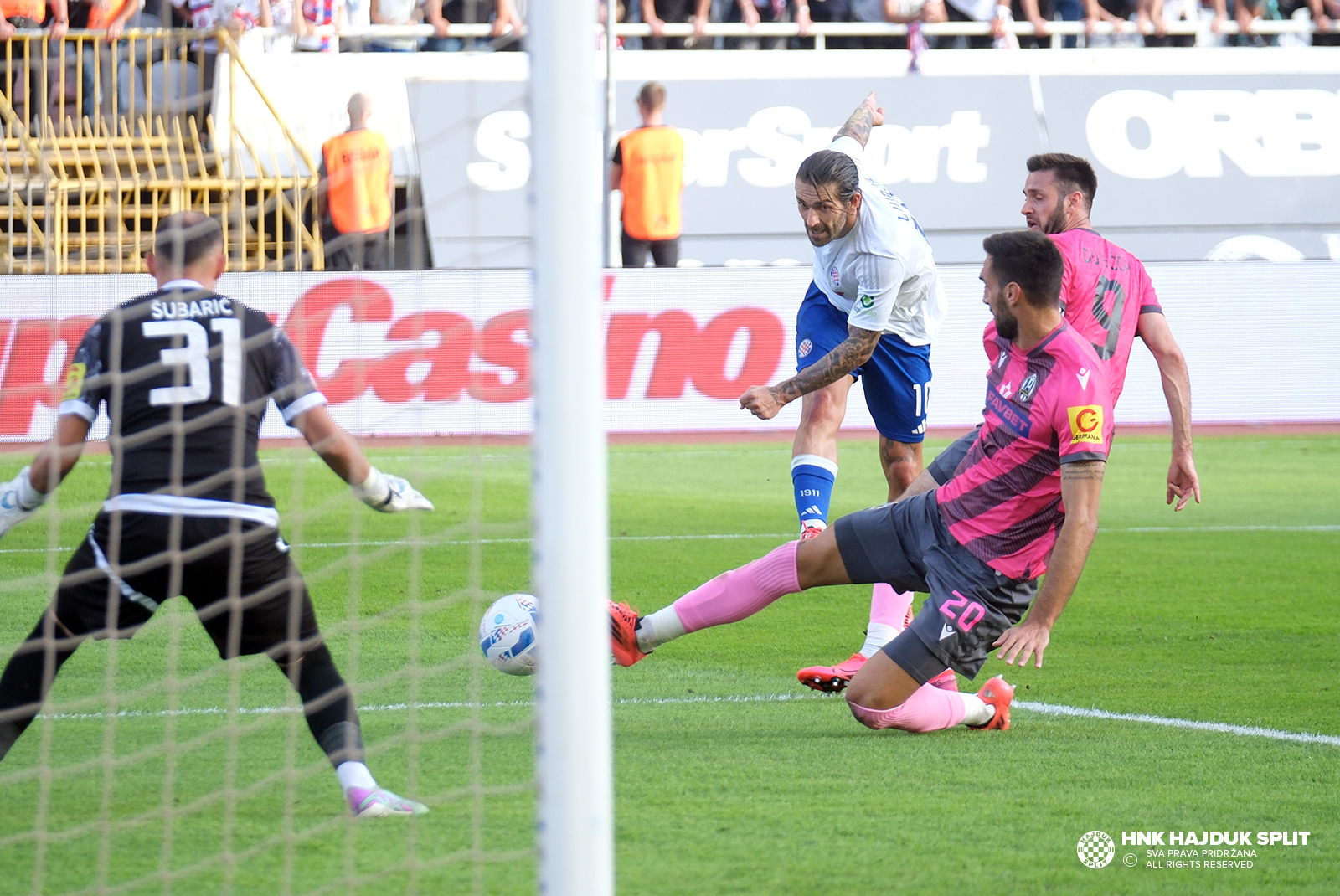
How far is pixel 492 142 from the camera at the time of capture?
1501 centimetres

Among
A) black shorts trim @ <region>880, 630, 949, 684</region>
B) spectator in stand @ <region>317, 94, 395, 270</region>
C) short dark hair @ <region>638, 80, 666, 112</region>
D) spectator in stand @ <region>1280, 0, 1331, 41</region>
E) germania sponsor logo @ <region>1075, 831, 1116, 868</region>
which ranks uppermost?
spectator in stand @ <region>1280, 0, 1331, 41</region>

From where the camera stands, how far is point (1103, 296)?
16.8 ft

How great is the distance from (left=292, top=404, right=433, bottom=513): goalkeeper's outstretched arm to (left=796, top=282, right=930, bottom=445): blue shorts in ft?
8.04

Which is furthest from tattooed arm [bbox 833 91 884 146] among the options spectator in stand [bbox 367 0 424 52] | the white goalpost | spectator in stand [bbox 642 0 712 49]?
spectator in stand [bbox 642 0 712 49]

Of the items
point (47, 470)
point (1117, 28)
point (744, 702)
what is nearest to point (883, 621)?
point (744, 702)

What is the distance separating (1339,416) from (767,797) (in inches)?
419

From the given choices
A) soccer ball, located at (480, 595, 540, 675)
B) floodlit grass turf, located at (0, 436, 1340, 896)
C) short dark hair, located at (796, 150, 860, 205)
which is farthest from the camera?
short dark hair, located at (796, 150, 860, 205)

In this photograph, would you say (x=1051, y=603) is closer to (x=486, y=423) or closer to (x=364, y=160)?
(x=364, y=160)

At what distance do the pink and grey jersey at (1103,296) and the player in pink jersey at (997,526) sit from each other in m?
0.67

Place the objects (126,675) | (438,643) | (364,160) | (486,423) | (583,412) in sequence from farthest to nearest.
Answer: (486,423) → (364,160) → (438,643) → (126,675) → (583,412)

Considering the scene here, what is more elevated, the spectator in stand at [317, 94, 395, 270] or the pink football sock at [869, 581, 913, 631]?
the spectator in stand at [317, 94, 395, 270]

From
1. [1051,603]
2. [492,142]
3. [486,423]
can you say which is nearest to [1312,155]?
[492,142]

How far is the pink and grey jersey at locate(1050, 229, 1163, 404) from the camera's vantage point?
5086 millimetres

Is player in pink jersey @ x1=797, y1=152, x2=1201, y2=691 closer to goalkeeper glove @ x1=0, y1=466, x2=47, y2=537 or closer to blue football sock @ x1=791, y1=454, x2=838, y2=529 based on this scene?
blue football sock @ x1=791, y1=454, x2=838, y2=529
